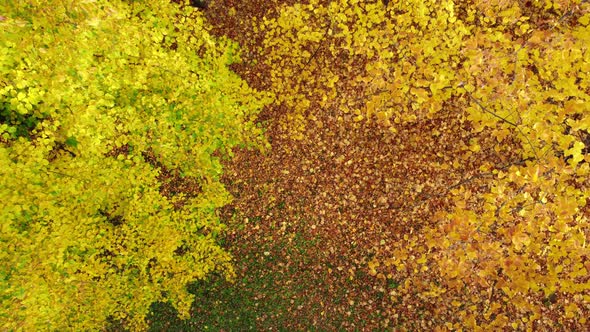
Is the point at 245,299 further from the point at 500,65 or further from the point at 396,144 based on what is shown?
Answer: the point at 500,65

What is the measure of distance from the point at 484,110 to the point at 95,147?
9559 mm

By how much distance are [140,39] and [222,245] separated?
321 inches

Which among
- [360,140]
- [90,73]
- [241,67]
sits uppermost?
[90,73]

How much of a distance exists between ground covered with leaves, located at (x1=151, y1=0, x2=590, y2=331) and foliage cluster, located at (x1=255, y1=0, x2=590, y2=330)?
0.09 meters

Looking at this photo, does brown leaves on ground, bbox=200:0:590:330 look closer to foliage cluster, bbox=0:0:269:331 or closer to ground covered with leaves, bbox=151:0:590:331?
ground covered with leaves, bbox=151:0:590:331

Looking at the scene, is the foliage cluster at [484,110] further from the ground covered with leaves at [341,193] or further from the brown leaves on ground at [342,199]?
the brown leaves on ground at [342,199]

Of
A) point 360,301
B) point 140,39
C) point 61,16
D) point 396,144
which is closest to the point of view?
point 61,16

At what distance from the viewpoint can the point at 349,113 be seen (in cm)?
1556

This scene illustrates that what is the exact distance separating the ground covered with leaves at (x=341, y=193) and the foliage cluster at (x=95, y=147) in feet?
6.06

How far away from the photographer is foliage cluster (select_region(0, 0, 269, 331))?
8.57 m

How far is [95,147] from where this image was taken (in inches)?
401

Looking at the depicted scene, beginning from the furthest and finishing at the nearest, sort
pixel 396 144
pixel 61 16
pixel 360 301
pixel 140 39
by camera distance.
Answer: pixel 396 144 < pixel 360 301 < pixel 140 39 < pixel 61 16

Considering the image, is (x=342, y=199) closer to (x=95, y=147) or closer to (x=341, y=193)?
(x=341, y=193)

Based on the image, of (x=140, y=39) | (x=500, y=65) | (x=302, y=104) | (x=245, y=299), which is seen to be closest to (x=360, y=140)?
(x=302, y=104)
